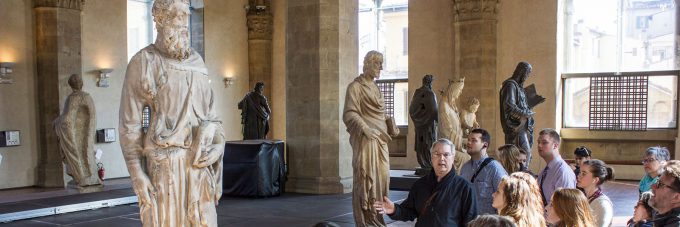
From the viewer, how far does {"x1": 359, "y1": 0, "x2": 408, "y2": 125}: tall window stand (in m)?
18.8

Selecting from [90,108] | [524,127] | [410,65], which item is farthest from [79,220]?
[410,65]

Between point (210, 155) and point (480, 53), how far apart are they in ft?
40.9

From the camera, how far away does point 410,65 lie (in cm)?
1734

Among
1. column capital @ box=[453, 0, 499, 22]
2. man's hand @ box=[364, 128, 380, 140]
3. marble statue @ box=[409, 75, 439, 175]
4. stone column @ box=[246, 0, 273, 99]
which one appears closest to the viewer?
man's hand @ box=[364, 128, 380, 140]

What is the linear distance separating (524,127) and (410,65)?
9345mm

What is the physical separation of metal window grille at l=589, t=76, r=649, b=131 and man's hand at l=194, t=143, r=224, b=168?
13304 mm

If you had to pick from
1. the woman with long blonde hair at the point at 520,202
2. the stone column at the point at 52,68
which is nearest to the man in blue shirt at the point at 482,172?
the woman with long blonde hair at the point at 520,202

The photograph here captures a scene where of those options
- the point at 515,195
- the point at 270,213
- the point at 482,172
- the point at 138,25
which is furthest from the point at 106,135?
the point at 515,195

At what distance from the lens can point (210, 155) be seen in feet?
13.0

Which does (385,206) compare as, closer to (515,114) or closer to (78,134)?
(515,114)

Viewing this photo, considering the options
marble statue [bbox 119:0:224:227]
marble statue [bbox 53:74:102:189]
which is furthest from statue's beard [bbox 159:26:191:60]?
marble statue [bbox 53:74:102:189]

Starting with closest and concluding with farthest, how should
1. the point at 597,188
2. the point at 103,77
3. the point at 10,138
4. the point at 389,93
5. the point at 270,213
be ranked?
the point at 597,188 < the point at 270,213 < the point at 10,138 < the point at 103,77 < the point at 389,93

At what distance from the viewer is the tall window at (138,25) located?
1706 cm

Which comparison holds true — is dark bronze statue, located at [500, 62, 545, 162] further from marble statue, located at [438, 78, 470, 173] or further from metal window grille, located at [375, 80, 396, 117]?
metal window grille, located at [375, 80, 396, 117]
